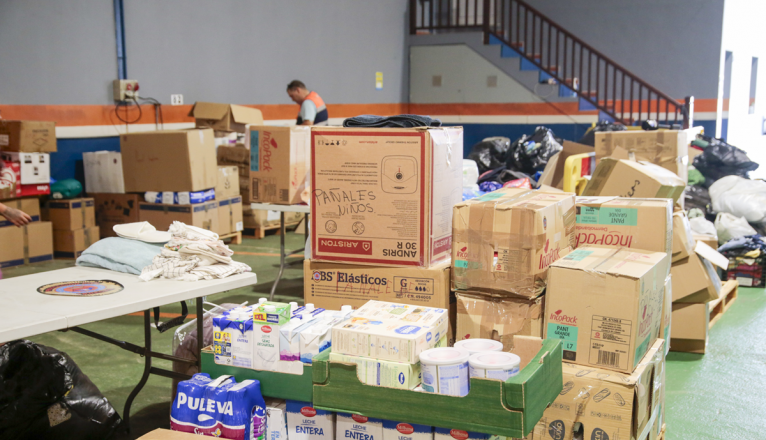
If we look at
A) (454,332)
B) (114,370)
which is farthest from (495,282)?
(114,370)

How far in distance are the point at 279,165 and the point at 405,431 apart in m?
2.84

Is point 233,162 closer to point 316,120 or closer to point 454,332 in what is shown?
point 316,120

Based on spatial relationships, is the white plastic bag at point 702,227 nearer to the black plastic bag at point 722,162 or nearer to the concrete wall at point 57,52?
the black plastic bag at point 722,162

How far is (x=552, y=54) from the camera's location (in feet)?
35.9

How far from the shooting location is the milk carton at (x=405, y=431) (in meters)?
1.72

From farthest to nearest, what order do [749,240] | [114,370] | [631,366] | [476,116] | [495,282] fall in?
[476,116] < [749,240] < [114,370] < [495,282] < [631,366]

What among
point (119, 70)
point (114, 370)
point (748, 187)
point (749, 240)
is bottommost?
point (114, 370)

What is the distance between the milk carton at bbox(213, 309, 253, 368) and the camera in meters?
1.94

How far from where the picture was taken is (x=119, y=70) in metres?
6.32

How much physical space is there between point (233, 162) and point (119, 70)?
4.70 feet

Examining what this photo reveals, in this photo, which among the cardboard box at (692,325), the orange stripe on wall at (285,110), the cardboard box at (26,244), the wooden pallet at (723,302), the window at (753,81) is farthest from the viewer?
the window at (753,81)

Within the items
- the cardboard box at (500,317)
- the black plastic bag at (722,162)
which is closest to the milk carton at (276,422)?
the cardboard box at (500,317)

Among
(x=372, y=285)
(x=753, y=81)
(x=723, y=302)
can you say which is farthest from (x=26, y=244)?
(x=753, y=81)

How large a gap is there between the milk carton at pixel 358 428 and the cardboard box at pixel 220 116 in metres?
5.41
